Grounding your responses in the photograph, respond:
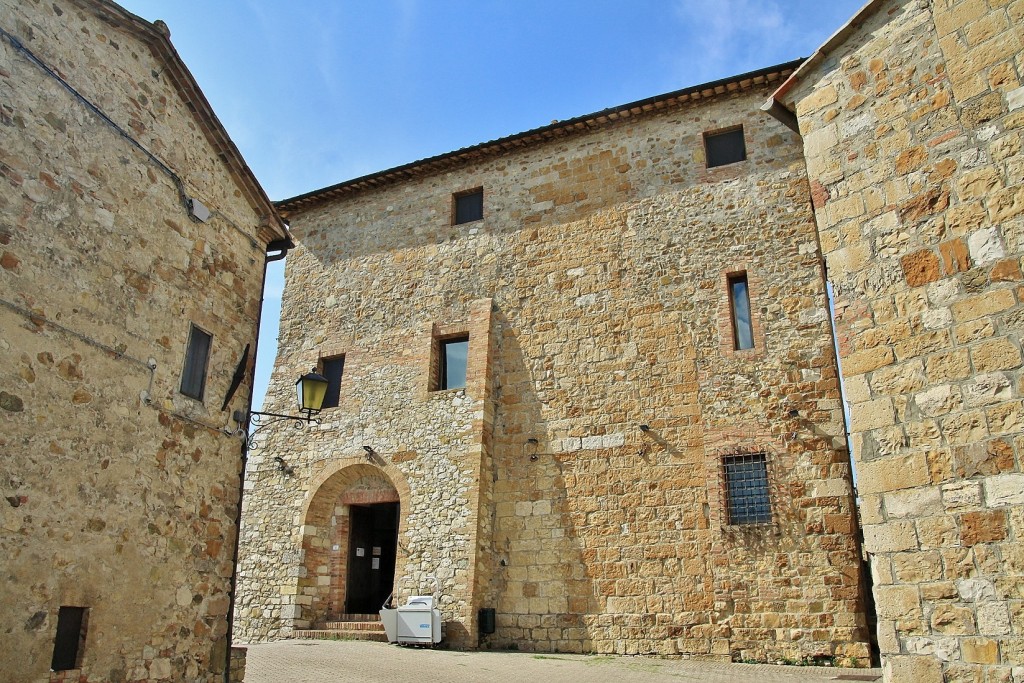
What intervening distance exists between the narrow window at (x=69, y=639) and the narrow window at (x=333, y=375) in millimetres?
8735

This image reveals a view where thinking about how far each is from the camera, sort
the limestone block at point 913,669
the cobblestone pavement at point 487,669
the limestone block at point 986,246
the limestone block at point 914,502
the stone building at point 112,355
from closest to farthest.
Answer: the limestone block at point 913,669 < the limestone block at point 914,502 < the limestone block at point 986,246 < the stone building at point 112,355 < the cobblestone pavement at point 487,669

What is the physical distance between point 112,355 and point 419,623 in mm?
6713

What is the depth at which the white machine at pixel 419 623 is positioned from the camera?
36.9ft

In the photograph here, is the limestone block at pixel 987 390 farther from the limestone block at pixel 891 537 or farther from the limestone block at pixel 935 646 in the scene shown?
the limestone block at pixel 935 646

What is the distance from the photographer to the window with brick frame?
1402 centimetres

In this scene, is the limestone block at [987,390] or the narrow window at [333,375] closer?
the limestone block at [987,390]

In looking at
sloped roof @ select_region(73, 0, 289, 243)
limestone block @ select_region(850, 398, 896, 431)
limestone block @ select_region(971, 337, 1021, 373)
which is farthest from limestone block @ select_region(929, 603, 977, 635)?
sloped roof @ select_region(73, 0, 289, 243)

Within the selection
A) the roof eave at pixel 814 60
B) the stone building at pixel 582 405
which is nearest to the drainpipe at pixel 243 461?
the stone building at pixel 582 405

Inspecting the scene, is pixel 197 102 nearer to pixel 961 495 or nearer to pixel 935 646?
pixel 961 495

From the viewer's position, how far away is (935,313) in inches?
212

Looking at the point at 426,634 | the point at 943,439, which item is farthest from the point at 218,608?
the point at 943,439

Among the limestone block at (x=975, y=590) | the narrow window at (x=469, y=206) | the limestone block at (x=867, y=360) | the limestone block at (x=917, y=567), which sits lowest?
the limestone block at (x=975, y=590)

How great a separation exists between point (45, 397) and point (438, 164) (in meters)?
10.9

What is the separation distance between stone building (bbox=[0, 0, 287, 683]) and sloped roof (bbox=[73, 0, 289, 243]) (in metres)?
0.03
